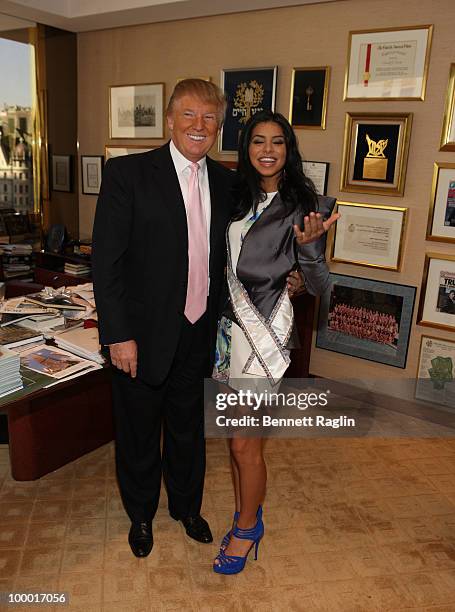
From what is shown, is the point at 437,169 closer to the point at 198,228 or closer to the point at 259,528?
the point at 198,228

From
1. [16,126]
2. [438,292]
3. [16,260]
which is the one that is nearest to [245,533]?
[438,292]

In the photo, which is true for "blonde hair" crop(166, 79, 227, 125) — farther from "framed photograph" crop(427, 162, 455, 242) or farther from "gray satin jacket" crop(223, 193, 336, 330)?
A: "framed photograph" crop(427, 162, 455, 242)

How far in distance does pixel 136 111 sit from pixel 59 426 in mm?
2954

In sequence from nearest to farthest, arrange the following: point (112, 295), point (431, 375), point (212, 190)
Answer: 1. point (112, 295)
2. point (212, 190)
3. point (431, 375)

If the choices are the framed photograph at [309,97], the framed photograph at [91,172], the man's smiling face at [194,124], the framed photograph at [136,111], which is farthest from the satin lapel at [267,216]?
the framed photograph at [91,172]

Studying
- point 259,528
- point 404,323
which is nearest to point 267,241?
point 259,528

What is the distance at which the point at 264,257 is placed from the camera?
198 centimetres

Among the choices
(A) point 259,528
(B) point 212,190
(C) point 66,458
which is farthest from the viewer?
(C) point 66,458

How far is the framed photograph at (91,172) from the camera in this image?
5.12 meters

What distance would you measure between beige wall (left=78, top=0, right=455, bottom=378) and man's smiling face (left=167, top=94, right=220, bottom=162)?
195 centimetres

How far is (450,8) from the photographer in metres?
3.21

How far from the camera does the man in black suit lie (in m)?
1.94

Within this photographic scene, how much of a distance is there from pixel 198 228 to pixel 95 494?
1479 mm

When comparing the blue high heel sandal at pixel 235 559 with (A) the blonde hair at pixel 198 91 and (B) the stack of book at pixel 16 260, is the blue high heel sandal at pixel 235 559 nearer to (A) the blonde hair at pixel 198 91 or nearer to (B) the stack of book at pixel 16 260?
(A) the blonde hair at pixel 198 91
